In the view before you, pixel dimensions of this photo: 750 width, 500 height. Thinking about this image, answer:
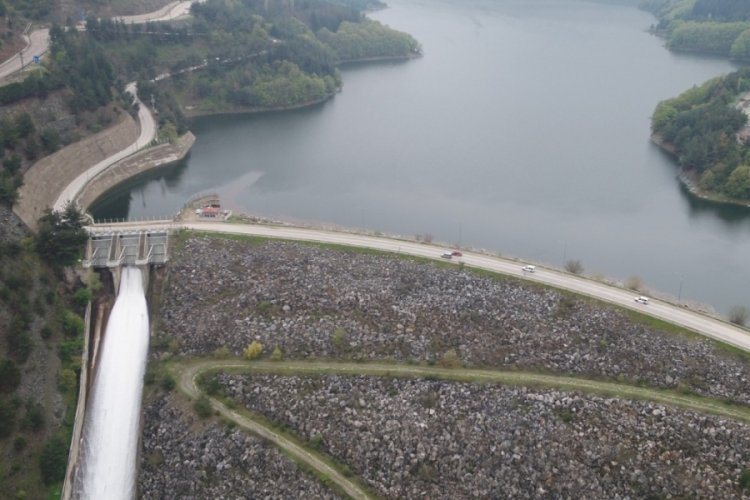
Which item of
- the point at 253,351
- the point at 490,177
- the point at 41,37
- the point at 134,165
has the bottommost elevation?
the point at 253,351

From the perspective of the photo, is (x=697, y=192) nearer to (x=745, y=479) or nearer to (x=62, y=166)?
(x=745, y=479)

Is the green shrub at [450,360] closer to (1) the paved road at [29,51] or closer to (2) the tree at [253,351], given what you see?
(2) the tree at [253,351]

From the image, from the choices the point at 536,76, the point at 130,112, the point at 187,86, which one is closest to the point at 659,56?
the point at 536,76

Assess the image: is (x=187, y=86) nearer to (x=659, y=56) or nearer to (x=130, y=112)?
(x=130, y=112)

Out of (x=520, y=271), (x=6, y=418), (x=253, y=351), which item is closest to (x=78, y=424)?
(x=6, y=418)

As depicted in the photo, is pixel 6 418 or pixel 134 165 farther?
pixel 134 165

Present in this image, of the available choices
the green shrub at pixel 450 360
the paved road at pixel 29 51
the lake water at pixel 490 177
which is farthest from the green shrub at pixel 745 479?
the paved road at pixel 29 51

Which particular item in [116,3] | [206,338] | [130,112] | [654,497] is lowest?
[654,497]
